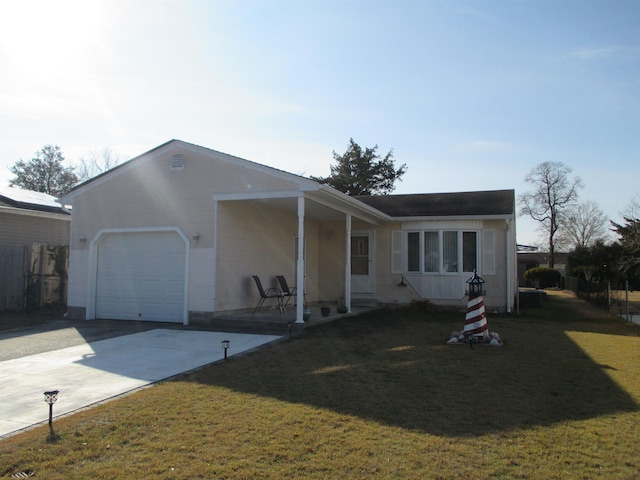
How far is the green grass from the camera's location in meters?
3.45

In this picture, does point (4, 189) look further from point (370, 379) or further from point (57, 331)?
point (370, 379)

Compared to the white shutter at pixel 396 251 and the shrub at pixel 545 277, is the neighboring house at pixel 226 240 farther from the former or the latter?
the shrub at pixel 545 277

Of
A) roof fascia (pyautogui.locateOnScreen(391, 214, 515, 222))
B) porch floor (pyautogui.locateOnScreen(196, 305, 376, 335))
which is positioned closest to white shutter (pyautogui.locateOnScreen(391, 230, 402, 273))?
roof fascia (pyautogui.locateOnScreen(391, 214, 515, 222))

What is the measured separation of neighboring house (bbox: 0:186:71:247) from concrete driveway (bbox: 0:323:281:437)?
5720mm

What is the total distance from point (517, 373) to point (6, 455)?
5.49 meters

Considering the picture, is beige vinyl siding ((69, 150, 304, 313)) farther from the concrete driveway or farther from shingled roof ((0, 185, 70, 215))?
shingled roof ((0, 185, 70, 215))

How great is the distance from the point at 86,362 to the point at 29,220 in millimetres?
10216

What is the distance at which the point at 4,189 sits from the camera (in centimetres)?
1675

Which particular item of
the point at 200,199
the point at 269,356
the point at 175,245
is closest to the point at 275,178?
the point at 200,199

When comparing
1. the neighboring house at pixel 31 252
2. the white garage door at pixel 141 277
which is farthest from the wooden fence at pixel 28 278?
the white garage door at pixel 141 277

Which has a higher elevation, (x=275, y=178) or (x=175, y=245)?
(x=275, y=178)

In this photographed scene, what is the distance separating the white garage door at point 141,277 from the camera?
1133cm

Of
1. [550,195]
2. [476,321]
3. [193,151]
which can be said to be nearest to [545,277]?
[550,195]

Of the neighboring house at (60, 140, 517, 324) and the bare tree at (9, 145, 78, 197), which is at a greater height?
the bare tree at (9, 145, 78, 197)
